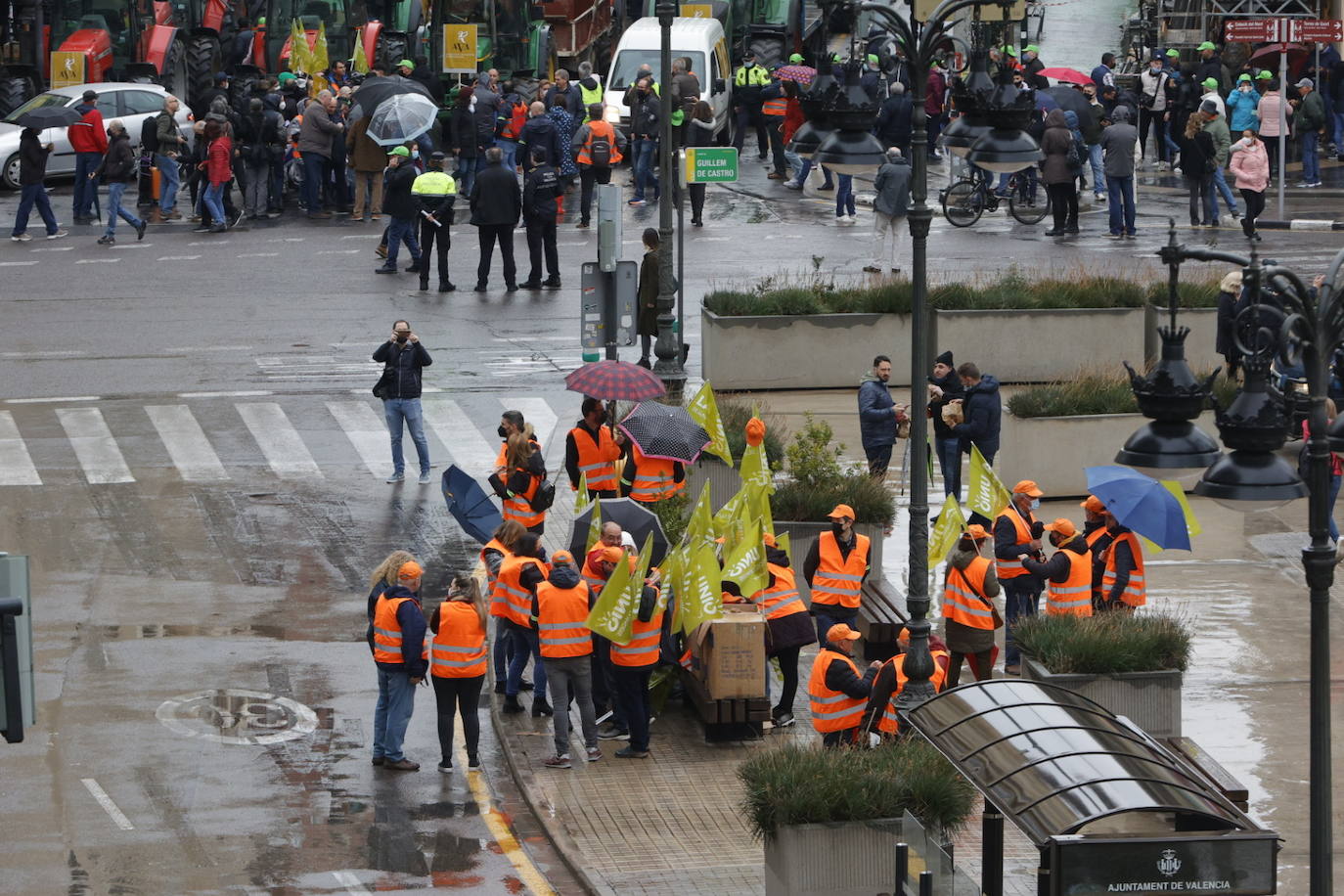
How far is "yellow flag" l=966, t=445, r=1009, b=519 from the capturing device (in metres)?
16.5

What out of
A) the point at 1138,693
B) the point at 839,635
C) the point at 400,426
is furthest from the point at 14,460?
the point at 1138,693

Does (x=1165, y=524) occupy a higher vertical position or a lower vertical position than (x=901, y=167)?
lower

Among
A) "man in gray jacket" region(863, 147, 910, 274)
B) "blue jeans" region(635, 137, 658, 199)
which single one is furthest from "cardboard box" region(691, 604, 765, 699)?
"blue jeans" region(635, 137, 658, 199)

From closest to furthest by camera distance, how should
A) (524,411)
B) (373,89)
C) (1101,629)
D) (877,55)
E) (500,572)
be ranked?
(1101,629) < (500,572) < (524,411) < (373,89) < (877,55)

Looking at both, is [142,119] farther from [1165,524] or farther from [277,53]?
[1165,524]

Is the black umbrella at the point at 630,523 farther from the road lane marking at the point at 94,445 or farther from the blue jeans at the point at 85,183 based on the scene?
the blue jeans at the point at 85,183

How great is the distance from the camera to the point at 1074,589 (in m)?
15.4

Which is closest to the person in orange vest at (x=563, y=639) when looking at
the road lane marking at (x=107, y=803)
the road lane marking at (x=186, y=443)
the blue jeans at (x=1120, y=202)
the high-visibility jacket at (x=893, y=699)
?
the high-visibility jacket at (x=893, y=699)

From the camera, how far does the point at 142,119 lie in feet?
125

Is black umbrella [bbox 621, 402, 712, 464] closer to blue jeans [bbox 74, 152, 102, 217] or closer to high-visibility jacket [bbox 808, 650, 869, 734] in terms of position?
high-visibility jacket [bbox 808, 650, 869, 734]

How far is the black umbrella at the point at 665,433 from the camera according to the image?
17875 millimetres

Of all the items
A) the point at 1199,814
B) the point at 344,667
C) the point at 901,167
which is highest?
the point at 901,167

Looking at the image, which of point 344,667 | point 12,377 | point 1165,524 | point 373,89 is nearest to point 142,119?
point 373,89

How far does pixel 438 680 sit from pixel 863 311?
11.5 meters
